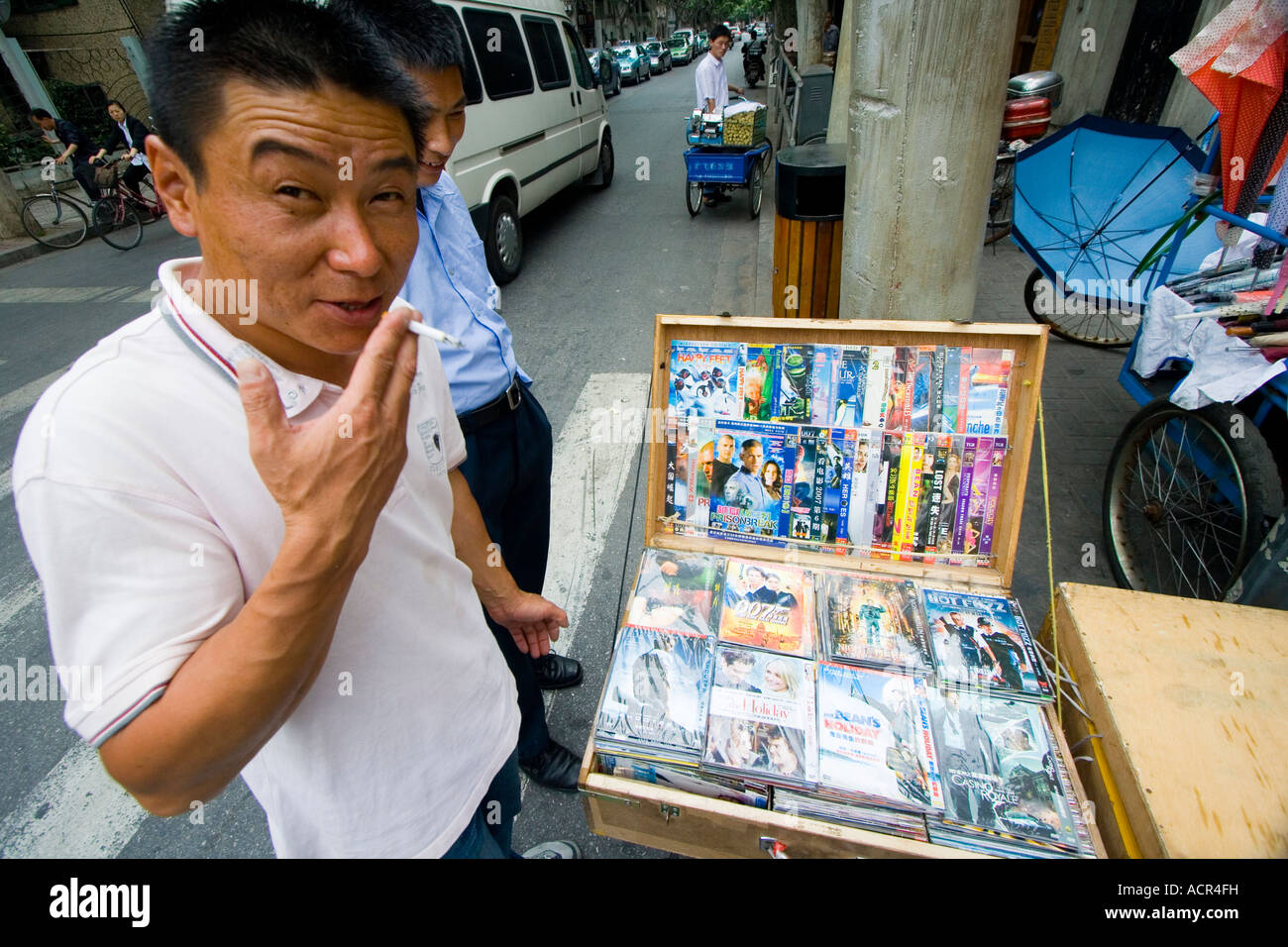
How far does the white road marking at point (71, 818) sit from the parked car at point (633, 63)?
2582cm

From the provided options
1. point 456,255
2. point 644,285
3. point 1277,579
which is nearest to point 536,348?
point 644,285

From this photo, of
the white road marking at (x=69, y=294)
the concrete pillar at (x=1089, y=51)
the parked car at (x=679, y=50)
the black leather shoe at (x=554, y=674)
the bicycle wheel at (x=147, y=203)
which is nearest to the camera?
the black leather shoe at (x=554, y=674)

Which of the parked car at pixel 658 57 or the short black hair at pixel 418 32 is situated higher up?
the short black hair at pixel 418 32

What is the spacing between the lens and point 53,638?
67 cm

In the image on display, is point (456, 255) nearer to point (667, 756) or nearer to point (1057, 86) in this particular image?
point (667, 756)

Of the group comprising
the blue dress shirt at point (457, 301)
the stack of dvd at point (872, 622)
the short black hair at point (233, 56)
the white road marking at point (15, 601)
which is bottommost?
the white road marking at point (15, 601)

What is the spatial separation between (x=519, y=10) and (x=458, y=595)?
Result: 7146mm

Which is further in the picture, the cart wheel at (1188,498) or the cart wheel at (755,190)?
the cart wheel at (755,190)

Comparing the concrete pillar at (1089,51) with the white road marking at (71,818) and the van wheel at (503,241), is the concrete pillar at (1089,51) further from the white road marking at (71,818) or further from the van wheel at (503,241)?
the white road marking at (71,818)

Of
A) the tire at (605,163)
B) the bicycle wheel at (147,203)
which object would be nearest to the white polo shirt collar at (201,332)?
the tire at (605,163)

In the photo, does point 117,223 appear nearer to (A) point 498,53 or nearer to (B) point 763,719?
(A) point 498,53

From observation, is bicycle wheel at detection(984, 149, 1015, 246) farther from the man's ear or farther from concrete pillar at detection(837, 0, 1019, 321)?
the man's ear

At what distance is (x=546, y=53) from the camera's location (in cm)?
696

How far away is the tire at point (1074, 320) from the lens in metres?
4.45
